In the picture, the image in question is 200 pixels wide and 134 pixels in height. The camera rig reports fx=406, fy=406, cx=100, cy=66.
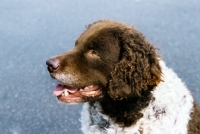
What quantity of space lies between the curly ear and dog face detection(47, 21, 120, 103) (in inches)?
3.1

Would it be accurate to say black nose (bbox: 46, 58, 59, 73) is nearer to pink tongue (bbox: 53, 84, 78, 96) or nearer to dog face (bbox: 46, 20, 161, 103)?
dog face (bbox: 46, 20, 161, 103)

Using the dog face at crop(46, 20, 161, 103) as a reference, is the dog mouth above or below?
below

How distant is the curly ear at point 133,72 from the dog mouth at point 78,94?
13 centimetres

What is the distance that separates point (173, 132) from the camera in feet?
11.5

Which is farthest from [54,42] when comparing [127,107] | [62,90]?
[127,107]

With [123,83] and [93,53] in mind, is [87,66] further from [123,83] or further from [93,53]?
[123,83]

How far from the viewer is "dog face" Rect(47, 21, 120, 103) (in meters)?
3.28

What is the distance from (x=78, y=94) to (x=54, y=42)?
158 inches

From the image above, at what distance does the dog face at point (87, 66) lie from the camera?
3279mm

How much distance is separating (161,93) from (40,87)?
109 inches

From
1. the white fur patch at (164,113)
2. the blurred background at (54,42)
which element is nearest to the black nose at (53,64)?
the white fur patch at (164,113)

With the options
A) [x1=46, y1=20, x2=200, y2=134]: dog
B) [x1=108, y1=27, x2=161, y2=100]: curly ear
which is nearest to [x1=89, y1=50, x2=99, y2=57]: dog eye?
[x1=46, y1=20, x2=200, y2=134]: dog

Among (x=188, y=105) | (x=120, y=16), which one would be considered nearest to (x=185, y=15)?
(x=120, y=16)

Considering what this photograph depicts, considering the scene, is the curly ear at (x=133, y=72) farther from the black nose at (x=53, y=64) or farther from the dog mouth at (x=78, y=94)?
the black nose at (x=53, y=64)
